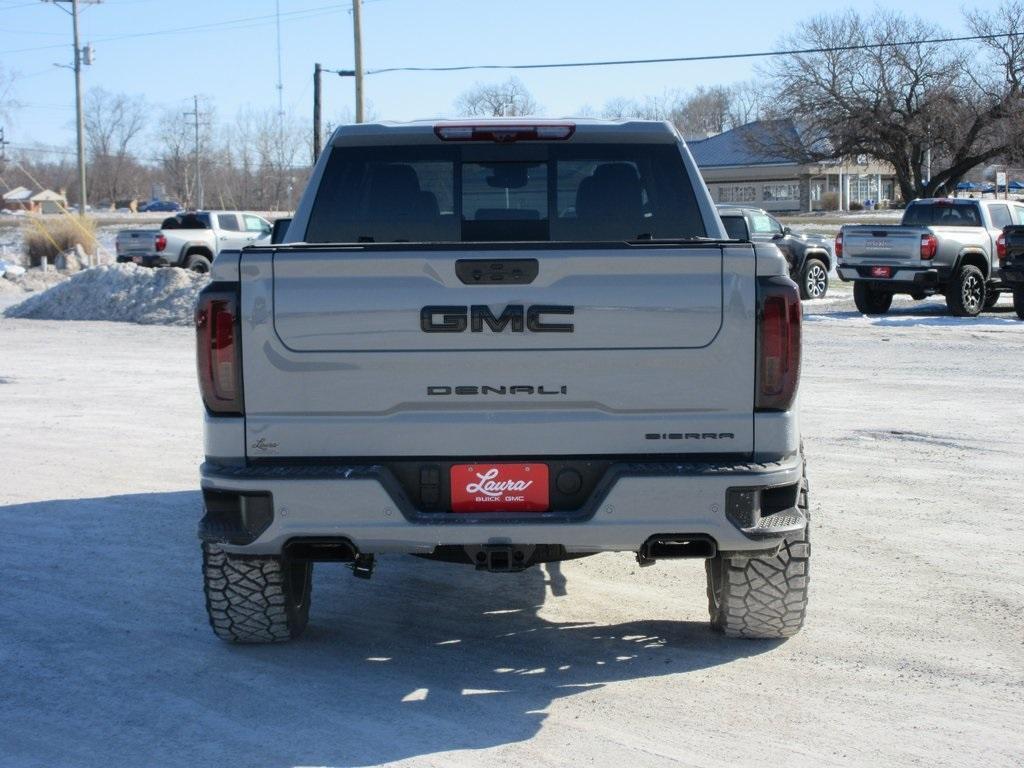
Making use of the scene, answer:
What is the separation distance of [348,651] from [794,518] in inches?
75.8

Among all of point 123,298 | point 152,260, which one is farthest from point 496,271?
point 152,260

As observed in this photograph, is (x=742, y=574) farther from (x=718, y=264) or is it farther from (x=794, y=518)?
(x=718, y=264)

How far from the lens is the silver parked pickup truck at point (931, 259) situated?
71.3ft

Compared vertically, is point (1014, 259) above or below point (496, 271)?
above

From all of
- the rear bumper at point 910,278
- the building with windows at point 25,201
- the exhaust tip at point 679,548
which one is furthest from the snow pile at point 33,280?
the building with windows at point 25,201

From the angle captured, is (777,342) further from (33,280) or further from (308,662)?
(33,280)

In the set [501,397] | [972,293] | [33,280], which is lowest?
[501,397]

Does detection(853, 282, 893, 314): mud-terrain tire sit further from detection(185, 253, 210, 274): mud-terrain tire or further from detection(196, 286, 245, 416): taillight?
detection(196, 286, 245, 416): taillight

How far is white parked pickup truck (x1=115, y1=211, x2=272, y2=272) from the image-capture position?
33.3 m

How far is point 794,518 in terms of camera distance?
486 centimetres

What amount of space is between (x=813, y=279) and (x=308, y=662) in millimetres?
22350

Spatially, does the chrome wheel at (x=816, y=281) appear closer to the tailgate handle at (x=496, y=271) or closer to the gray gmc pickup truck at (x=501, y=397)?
the gray gmc pickup truck at (x=501, y=397)

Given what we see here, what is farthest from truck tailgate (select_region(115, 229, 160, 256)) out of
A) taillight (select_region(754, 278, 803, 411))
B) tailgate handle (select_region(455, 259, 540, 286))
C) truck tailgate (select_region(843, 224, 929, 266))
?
taillight (select_region(754, 278, 803, 411))

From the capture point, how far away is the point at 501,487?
4.76 metres
